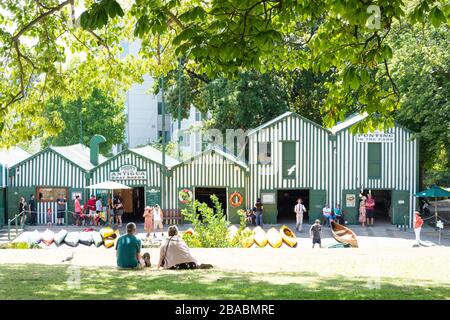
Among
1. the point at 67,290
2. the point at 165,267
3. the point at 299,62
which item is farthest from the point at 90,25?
the point at 299,62

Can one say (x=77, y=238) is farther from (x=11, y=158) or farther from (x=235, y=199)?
(x=11, y=158)

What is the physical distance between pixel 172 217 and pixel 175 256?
18531 mm

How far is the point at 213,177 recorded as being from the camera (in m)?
29.6

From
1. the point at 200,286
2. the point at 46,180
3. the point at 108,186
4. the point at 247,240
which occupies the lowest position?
the point at 247,240

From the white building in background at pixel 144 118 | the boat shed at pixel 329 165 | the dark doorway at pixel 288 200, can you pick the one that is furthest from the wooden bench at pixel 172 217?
the white building in background at pixel 144 118

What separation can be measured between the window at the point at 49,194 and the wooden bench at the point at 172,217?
15.8 ft

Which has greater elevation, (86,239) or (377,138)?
(377,138)

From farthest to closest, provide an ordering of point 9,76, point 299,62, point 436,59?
point 436,59, point 9,76, point 299,62

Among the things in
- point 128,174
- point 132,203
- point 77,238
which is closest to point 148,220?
point 77,238

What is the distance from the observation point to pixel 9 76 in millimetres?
15070

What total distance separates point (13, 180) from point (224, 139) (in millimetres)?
14855

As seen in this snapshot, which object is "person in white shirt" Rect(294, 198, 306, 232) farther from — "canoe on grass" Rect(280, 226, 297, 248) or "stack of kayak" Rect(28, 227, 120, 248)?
"stack of kayak" Rect(28, 227, 120, 248)

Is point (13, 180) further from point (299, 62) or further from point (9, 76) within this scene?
point (299, 62)

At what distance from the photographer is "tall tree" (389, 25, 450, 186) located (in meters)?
26.3
